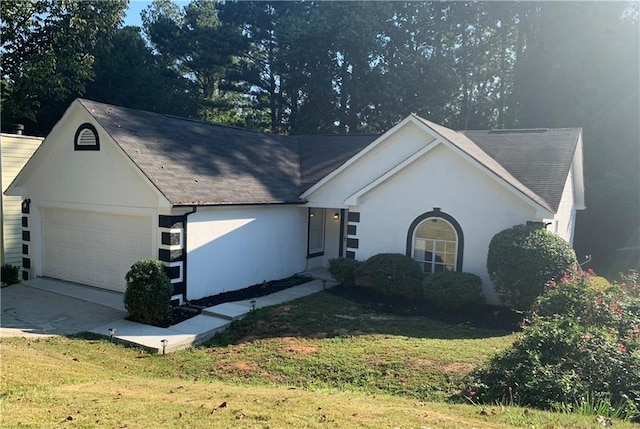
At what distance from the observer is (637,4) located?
26.9 m

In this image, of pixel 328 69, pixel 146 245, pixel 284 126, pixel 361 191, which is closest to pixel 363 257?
pixel 361 191

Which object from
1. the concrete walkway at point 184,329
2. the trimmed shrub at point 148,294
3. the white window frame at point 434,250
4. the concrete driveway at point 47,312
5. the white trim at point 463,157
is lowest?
the concrete driveway at point 47,312

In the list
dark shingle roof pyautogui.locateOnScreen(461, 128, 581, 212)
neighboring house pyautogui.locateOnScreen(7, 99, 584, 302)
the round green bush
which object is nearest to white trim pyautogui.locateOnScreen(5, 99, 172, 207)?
neighboring house pyautogui.locateOnScreen(7, 99, 584, 302)

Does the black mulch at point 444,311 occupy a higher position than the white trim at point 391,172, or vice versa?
the white trim at point 391,172

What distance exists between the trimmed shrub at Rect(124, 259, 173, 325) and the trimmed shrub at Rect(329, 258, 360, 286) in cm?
524

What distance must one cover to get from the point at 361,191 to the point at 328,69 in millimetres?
20506

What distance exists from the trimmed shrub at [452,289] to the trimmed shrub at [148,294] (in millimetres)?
6407

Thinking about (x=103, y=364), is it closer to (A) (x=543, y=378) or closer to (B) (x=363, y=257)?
(A) (x=543, y=378)

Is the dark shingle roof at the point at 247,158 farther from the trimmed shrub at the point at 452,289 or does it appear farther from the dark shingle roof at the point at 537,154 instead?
the trimmed shrub at the point at 452,289

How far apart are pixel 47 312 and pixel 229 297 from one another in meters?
4.27

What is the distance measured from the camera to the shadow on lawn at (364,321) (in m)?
9.73

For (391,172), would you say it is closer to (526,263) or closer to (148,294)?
(526,263)

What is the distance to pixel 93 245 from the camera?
13250mm

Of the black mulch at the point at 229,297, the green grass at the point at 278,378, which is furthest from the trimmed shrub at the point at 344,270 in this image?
the green grass at the point at 278,378
